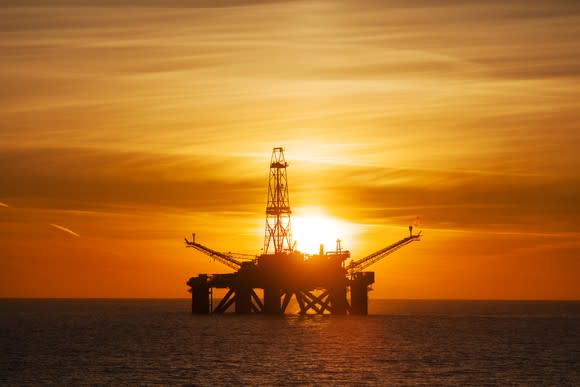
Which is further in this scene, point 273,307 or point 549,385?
point 273,307

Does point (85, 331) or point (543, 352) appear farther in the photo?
point (85, 331)

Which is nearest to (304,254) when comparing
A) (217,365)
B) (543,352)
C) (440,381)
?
(543,352)

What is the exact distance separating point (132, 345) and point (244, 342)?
10301 millimetres

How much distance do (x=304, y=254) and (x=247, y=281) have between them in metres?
8.97

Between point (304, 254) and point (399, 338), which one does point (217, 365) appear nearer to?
point (399, 338)

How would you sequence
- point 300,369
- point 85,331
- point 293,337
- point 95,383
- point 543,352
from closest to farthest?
point 95,383 < point 300,369 < point 543,352 < point 293,337 < point 85,331

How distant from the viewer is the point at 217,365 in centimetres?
6806

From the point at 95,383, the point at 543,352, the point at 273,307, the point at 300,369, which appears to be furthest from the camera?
the point at 273,307

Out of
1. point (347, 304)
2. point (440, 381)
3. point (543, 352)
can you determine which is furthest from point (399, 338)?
point (440, 381)

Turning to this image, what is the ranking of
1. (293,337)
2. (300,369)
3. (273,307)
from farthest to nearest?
(273,307) → (293,337) → (300,369)

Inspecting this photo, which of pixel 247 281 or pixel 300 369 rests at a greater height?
pixel 247 281

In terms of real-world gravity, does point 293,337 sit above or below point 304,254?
below

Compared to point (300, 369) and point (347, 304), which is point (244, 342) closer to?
point (300, 369)

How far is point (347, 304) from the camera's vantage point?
12506 centimetres
